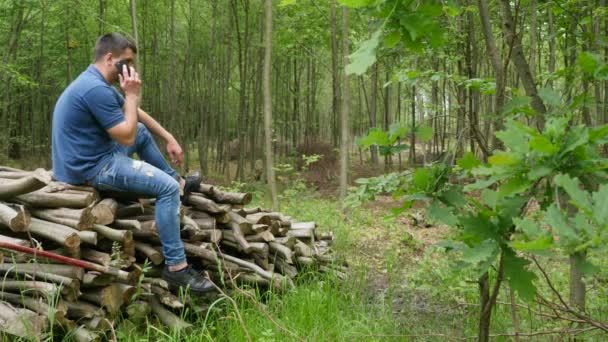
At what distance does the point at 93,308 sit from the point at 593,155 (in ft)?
11.0

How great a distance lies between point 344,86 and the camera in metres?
10.1

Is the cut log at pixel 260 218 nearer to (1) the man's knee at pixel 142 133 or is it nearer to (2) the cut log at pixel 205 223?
(2) the cut log at pixel 205 223

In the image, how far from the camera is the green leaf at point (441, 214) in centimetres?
179

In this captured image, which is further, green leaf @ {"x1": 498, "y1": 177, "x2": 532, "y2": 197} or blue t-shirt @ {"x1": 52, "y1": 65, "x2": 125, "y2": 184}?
blue t-shirt @ {"x1": 52, "y1": 65, "x2": 125, "y2": 184}

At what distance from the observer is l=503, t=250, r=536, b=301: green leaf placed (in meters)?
1.57

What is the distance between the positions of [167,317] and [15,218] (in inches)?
53.2

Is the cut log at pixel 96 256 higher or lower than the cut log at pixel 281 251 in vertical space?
higher

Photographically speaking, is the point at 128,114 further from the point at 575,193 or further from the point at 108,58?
the point at 575,193

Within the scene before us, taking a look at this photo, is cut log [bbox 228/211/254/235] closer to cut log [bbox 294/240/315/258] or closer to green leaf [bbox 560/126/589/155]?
cut log [bbox 294/240/315/258]

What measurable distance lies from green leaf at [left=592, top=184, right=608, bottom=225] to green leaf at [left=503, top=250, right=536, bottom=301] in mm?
502

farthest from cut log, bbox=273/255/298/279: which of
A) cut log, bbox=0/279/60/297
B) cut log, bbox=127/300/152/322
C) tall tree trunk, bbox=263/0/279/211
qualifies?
tall tree trunk, bbox=263/0/279/211

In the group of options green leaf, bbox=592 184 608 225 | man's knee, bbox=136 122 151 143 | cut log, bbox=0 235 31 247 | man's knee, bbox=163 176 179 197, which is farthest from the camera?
man's knee, bbox=136 122 151 143

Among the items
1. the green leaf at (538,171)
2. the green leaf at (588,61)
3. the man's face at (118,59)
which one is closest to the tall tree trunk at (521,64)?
the green leaf at (588,61)

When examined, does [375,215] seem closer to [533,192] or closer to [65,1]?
[533,192]
